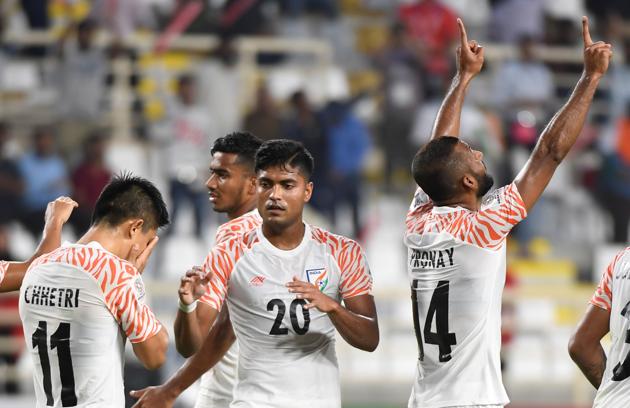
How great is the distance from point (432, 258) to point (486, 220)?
1.14ft

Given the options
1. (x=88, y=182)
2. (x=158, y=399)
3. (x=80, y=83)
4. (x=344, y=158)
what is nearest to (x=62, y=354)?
(x=158, y=399)

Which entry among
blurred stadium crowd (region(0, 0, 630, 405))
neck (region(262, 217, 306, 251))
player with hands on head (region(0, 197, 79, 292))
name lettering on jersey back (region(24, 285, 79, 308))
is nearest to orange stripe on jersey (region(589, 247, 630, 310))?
neck (region(262, 217, 306, 251))

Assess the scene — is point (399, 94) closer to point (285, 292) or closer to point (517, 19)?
point (517, 19)

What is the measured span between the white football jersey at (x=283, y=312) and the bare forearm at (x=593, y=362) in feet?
3.39

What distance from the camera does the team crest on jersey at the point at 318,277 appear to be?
18.1 ft

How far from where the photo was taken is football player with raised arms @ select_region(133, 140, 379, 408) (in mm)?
5465

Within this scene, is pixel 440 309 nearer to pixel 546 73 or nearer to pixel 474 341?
pixel 474 341

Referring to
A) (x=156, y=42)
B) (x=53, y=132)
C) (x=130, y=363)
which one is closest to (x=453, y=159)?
(x=130, y=363)

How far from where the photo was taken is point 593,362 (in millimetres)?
5520

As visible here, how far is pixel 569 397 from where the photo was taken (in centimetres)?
1316

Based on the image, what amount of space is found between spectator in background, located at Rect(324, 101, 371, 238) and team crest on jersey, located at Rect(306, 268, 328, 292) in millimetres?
9352

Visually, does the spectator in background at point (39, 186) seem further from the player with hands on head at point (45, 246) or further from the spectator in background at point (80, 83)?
the player with hands on head at point (45, 246)

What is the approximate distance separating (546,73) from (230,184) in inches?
437

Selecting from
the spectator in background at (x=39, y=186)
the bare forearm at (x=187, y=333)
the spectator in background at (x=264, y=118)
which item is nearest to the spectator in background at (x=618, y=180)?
the spectator in background at (x=264, y=118)
